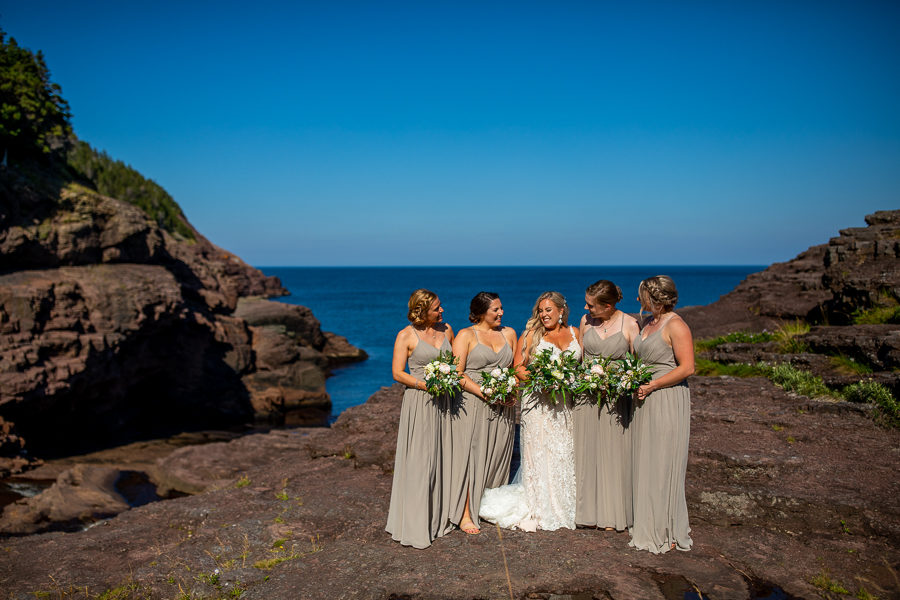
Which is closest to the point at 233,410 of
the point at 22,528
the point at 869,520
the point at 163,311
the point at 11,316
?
the point at 163,311

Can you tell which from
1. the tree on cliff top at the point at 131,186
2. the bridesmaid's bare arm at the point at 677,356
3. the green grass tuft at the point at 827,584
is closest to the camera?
the green grass tuft at the point at 827,584

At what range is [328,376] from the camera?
3803 centimetres

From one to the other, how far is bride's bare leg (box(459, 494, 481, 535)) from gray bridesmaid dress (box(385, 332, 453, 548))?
0.15m

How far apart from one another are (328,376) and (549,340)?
108 feet

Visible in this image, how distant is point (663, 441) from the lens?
6027 mm

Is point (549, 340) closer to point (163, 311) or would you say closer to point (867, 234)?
point (867, 234)

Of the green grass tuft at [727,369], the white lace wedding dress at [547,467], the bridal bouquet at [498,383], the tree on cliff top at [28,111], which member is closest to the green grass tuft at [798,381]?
the green grass tuft at [727,369]

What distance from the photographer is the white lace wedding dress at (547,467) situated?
658cm

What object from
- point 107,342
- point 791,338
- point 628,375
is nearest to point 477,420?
point 628,375

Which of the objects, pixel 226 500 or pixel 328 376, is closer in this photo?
pixel 226 500

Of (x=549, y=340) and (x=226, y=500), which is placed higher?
(x=549, y=340)

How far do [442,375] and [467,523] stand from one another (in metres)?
1.85

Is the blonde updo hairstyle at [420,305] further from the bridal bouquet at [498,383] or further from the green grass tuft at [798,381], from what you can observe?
the green grass tuft at [798,381]

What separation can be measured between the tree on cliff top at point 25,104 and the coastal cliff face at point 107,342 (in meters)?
2.49
